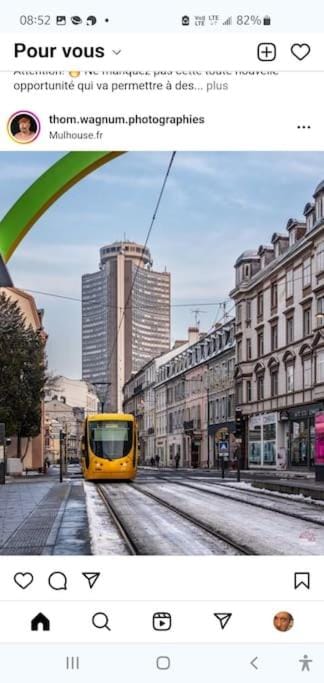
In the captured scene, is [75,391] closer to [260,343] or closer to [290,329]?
[260,343]

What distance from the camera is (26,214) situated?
4852mm

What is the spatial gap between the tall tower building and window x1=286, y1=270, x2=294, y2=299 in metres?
1.80

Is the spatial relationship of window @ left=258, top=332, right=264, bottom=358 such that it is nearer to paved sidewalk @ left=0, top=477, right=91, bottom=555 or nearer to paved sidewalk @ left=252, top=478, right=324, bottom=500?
paved sidewalk @ left=0, top=477, right=91, bottom=555

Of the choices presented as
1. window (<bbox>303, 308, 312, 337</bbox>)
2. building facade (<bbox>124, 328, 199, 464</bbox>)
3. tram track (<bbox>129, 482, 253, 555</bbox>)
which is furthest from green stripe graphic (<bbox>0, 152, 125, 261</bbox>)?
building facade (<bbox>124, 328, 199, 464</bbox>)

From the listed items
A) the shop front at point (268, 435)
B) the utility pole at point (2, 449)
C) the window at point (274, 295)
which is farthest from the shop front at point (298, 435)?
the utility pole at point (2, 449)
